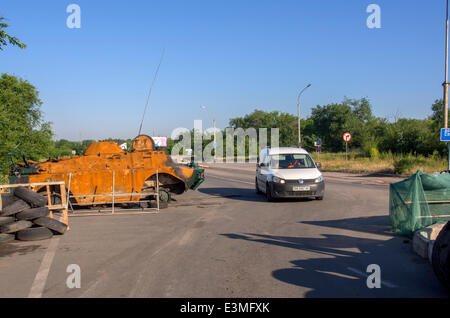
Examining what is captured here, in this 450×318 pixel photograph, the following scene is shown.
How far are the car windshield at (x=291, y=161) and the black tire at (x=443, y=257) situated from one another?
8.70m

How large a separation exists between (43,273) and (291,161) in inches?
380

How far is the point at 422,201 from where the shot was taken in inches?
290

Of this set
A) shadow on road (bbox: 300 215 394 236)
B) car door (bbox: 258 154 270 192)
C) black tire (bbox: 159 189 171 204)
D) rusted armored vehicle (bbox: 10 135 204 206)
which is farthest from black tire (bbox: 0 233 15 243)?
car door (bbox: 258 154 270 192)

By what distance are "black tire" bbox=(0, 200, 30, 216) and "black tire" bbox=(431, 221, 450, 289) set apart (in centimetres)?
773

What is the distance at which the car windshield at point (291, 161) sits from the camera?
537 inches

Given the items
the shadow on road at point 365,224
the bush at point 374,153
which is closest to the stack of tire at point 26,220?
the shadow on road at point 365,224

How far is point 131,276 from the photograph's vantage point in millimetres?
5457

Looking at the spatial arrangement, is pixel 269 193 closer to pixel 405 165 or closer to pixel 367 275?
pixel 367 275

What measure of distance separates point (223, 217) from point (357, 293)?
20.2 ft

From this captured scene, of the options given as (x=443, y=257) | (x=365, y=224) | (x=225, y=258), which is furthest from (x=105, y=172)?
(x=443, y=257)

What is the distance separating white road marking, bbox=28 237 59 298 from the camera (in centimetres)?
488
